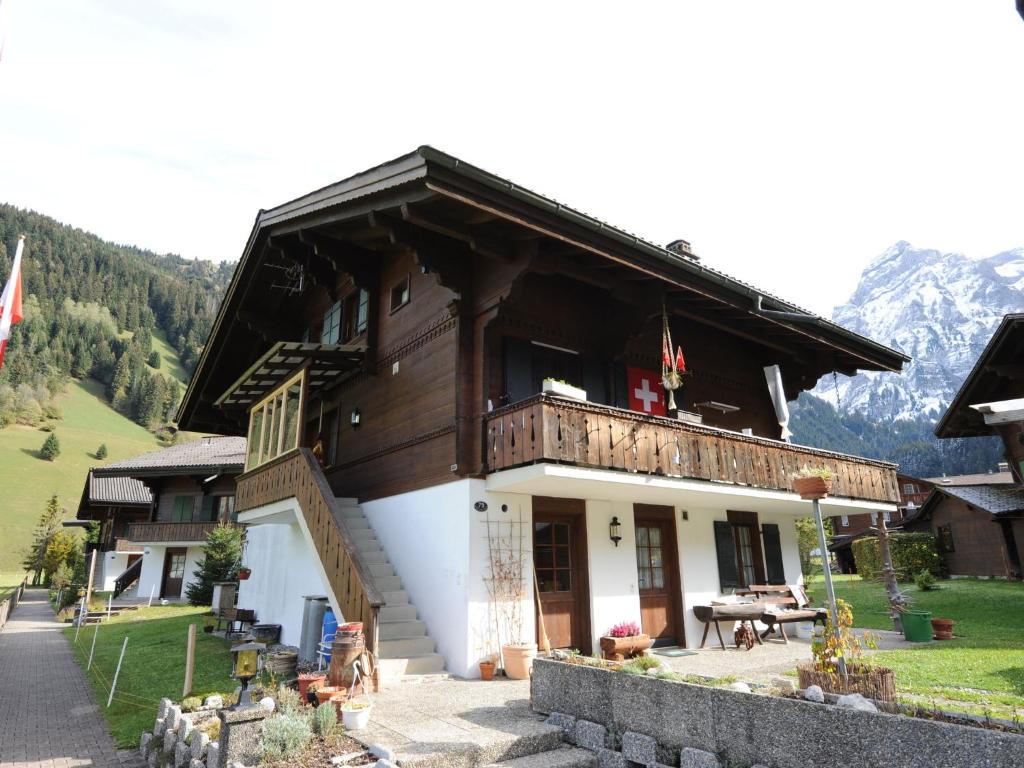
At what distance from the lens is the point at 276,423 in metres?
14.1

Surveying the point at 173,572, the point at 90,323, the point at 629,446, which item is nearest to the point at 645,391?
the point at 629,446

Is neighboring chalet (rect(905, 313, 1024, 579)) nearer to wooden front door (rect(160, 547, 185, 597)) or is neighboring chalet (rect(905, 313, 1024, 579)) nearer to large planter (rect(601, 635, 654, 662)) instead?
large planter (rect(601, 635, 654, 662))

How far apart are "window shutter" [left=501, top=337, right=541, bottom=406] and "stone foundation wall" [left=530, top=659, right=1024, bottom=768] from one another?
4753 millimetres

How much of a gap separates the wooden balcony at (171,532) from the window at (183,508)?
147cm

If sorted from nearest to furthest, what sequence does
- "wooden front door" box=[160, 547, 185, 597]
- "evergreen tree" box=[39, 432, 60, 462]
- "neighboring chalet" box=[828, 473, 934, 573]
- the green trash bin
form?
the green trash bin, "wooden front door" box=[160, 547, 185, 597], "neighboring chalet" box=[828, 473, 934, 573], "evergreen tree" box=[39, 432, 60, 462]

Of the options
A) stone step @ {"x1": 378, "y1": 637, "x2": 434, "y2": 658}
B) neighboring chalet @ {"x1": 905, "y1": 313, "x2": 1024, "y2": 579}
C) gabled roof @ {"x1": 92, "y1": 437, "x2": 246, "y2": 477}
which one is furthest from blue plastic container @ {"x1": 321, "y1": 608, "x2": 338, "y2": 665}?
gabled roof @ {"x1": 92, "y1": 437, "x2": 246, "y2": 477}

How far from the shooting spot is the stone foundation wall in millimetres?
4062

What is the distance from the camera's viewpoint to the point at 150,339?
4702 inches

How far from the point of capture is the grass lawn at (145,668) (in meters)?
9.98

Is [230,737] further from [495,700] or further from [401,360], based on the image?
[401,360]

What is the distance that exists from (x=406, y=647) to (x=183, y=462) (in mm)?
29102

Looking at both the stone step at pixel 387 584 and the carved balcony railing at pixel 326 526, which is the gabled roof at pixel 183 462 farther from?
the stone step at pixel 387 584

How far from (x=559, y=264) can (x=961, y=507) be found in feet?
97.4

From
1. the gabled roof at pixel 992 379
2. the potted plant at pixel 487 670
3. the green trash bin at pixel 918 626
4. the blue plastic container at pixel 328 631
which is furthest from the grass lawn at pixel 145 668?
the gabled roof at pixel 992 379
